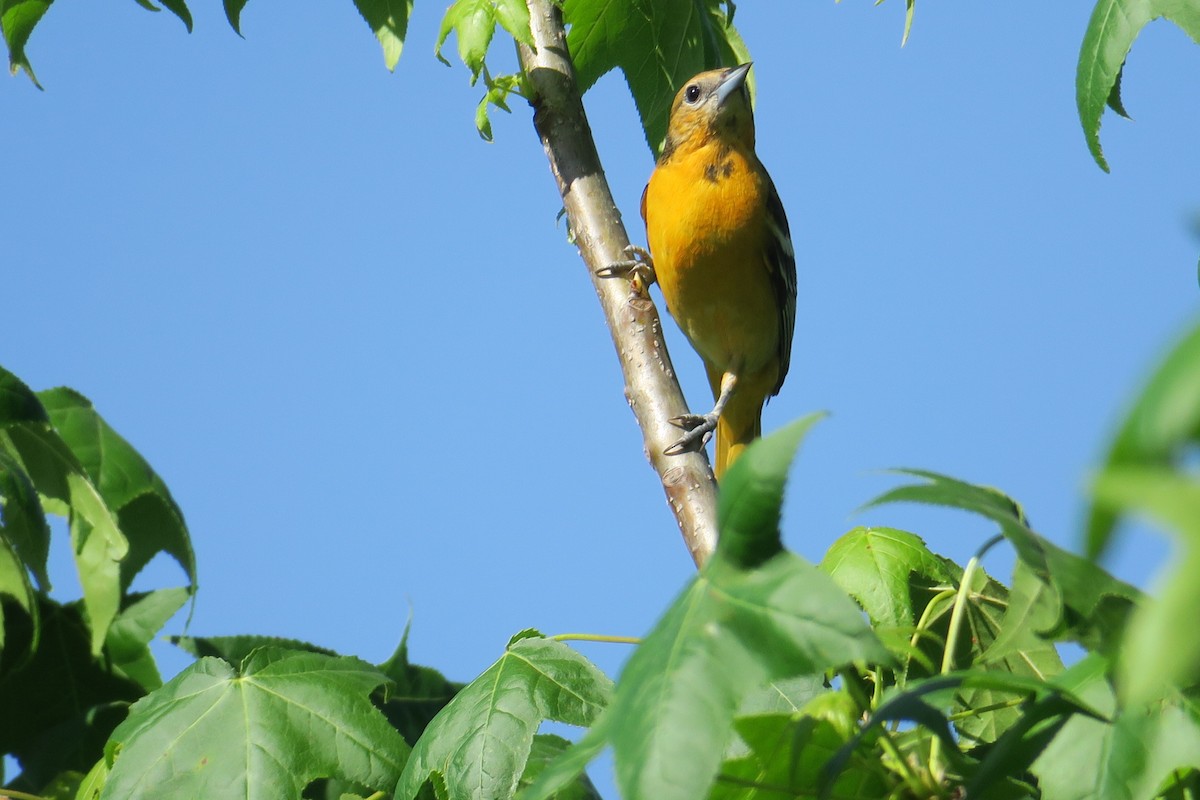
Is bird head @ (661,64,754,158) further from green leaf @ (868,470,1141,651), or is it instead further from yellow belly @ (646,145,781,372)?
green leaf @ (868,470,1141,651)

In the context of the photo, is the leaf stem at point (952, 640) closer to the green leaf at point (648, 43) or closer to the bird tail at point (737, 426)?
the green leaf at point (648, 43)

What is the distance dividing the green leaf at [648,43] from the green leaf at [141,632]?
205 cm

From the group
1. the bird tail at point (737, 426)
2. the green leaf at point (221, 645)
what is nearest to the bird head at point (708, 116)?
the bird tail at point (737, 426)

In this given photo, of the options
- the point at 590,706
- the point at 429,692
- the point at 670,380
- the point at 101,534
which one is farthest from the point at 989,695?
the point at 101,534

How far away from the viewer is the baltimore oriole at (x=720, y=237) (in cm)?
577

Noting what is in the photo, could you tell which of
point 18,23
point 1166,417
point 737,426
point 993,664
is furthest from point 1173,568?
point 737,426

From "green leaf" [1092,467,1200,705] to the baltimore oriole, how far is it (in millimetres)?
4880

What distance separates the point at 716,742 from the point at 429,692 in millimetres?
2346

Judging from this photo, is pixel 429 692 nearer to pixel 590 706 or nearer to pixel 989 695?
pixel 590 706

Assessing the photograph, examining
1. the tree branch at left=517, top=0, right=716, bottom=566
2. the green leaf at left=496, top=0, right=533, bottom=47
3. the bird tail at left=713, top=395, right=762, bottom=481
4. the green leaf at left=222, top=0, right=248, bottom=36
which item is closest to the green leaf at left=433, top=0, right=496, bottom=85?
the green leaf at left=496, top=0, right=533, bottom=47

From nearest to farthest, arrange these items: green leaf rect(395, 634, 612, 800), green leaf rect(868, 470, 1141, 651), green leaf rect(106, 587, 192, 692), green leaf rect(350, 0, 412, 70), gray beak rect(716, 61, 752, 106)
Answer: green leaf rect(868, 470, 1141, 651)
green leaf rect(395, 634, 612, 800)
green leaf rect(350, 0, 412, 70)
green leaf rect(106, 587, 192, 692)
gray beak rect(716, 61, 752, 106)

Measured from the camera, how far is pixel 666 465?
→ 2883 mm

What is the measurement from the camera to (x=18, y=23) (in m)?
3.54

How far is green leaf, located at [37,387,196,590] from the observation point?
357 cm
